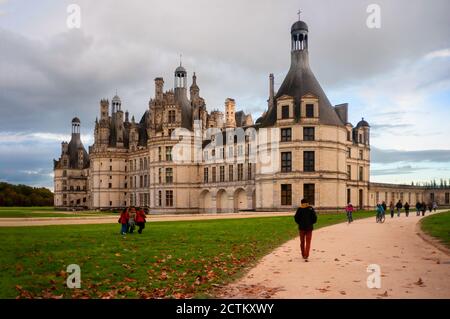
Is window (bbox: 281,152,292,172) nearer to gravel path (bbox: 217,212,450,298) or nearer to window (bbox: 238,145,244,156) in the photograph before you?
window (bbox: 238,145,244,156)

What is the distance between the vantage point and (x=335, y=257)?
15.1 m

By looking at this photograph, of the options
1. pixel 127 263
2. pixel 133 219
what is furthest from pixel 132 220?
pixel 127 263

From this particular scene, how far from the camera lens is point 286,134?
52.9 meters

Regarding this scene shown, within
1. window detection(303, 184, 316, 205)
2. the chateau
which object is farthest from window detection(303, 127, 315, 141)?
window detection(303, 184, 316, 205)

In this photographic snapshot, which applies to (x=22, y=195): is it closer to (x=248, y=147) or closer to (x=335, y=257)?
(x=248, y=147)

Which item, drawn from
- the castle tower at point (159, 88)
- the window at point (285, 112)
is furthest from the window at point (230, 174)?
the castle tower at point (159, 88)

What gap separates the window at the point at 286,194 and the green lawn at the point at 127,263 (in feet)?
104

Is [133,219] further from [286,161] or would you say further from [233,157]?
[233,157]

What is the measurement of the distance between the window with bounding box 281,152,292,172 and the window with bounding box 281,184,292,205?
184 centimetres

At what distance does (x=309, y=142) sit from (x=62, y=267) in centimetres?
4219

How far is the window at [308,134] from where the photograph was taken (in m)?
52.2

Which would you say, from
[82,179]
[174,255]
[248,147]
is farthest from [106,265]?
[82,179]

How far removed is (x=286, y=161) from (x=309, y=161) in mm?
2597

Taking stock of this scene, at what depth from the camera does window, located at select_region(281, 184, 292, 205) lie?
172ft
